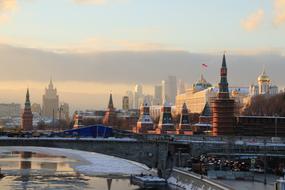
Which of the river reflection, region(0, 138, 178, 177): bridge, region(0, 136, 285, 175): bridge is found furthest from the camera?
region(0, 136, 285, 175): bridge

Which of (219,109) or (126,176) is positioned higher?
(219,109)

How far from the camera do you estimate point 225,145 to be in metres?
99.4

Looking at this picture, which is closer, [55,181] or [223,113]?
[55,181]

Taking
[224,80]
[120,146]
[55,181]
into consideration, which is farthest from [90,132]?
[224,80]

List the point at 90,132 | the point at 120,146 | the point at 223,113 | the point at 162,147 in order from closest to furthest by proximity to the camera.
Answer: the point at 120,146 → the point at 162,147 → the point at 90,132 → the point at 223,113

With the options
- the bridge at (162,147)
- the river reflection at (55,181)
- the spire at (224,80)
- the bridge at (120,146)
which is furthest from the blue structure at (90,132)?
the spire at (224,80)

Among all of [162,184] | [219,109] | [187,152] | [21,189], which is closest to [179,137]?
[187,152]

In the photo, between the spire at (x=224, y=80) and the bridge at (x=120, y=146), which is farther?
the spire at (x=224, y=80)

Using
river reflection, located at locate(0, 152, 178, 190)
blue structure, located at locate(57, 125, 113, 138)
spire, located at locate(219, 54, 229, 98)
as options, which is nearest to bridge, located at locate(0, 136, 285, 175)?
river reflection, located at locate(0, 152, 178, 190)

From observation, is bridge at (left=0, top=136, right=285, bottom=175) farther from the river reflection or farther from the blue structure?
the blue structure

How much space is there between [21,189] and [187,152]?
2916 cm

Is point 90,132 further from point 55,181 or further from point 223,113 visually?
point 223,113

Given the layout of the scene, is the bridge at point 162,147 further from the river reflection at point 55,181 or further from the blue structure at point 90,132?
the blue structure at point 90,132

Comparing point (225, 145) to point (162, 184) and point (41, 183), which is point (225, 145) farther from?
point (41, 183)
